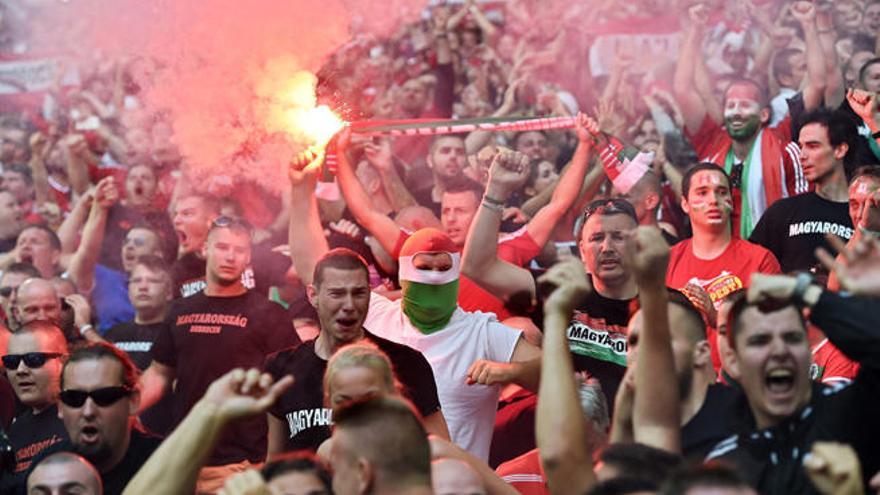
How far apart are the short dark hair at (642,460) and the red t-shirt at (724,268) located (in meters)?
3.13

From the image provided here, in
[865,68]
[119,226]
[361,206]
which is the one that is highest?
[865,68]

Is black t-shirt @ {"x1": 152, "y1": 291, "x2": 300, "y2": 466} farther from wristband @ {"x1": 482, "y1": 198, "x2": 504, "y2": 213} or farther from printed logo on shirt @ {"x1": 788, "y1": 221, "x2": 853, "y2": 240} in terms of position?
printed logo on shirt @ {"x1": 788, "y1": 221, "x2": 853, "y2": 240}

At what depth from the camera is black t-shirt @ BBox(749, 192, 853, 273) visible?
8.23m

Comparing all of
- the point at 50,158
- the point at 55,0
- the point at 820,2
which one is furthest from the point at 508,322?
the point at 50,158

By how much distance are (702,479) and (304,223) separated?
420 cm

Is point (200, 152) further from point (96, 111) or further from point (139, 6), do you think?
point (96, 111)

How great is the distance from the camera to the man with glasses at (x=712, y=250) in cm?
780

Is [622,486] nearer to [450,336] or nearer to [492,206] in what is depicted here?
[450,336]

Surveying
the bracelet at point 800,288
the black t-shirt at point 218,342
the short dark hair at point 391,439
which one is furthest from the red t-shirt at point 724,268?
the short dark hair at point 391,439

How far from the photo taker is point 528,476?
21.1ft

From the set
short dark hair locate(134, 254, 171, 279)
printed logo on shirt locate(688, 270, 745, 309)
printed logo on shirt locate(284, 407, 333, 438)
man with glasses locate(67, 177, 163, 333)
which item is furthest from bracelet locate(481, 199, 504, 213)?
man with glasses locate(67, 177, 163, 333)

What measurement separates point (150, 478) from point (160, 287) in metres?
4.46

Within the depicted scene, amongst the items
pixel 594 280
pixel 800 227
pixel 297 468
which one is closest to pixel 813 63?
pixel 800 227

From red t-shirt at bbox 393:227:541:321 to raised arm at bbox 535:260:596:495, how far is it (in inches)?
110
